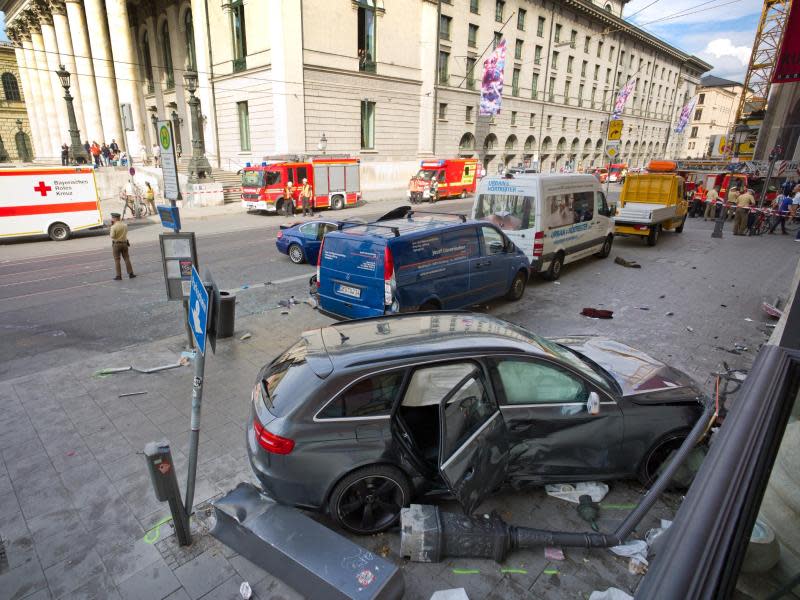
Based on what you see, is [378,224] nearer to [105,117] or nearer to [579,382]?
[579,382]

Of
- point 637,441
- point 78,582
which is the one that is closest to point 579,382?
point 637,441

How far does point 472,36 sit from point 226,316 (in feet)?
143

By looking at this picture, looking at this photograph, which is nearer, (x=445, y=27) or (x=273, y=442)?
(x=273, y=442)

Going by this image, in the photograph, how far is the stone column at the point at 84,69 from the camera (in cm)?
3534

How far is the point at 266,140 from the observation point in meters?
31.5

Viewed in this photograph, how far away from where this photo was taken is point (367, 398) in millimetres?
3607

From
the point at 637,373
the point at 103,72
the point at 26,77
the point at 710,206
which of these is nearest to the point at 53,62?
the point at 26,77

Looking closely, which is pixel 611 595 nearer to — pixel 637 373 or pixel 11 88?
pixel 637 373

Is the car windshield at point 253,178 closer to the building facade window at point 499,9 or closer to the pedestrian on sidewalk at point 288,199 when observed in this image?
the pedestrian on sidewalk at point 288,199

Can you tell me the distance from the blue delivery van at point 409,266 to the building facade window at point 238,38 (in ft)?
97.0

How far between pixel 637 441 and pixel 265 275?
1022cm

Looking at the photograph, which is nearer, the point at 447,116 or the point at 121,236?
the point at 121,236

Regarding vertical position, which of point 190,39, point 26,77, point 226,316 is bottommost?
point 226,316

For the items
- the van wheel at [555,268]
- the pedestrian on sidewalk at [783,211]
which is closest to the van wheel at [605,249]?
the van wheel at [555,268]
